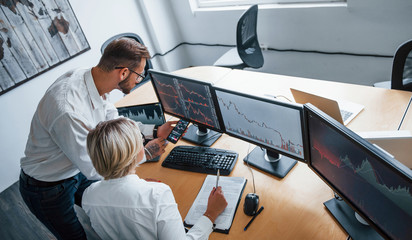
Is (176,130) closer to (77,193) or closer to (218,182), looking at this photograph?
(218,182)

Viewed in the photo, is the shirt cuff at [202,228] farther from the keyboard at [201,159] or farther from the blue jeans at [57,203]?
the blue jeans at [57,203]

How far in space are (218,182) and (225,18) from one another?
2724 millimetres

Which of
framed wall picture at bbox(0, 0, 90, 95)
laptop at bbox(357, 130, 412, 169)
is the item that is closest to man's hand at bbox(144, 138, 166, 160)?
laptop at bbox(357, 130, 412, 169)

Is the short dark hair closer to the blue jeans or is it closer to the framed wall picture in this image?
the blue jeans

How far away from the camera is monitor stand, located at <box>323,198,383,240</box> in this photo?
1.10m

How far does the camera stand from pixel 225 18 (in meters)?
3.67

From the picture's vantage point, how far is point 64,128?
4.48 feet

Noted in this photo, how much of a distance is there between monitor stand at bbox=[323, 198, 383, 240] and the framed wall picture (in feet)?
10.1

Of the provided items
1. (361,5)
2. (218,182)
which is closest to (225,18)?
(361,5)

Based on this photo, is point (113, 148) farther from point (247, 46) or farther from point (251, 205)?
point (247, 46)

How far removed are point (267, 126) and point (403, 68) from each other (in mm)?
1221

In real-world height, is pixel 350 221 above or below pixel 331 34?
below

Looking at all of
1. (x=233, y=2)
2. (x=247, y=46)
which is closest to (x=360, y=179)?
(x=247, y=46)

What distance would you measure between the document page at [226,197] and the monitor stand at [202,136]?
0.31 m
